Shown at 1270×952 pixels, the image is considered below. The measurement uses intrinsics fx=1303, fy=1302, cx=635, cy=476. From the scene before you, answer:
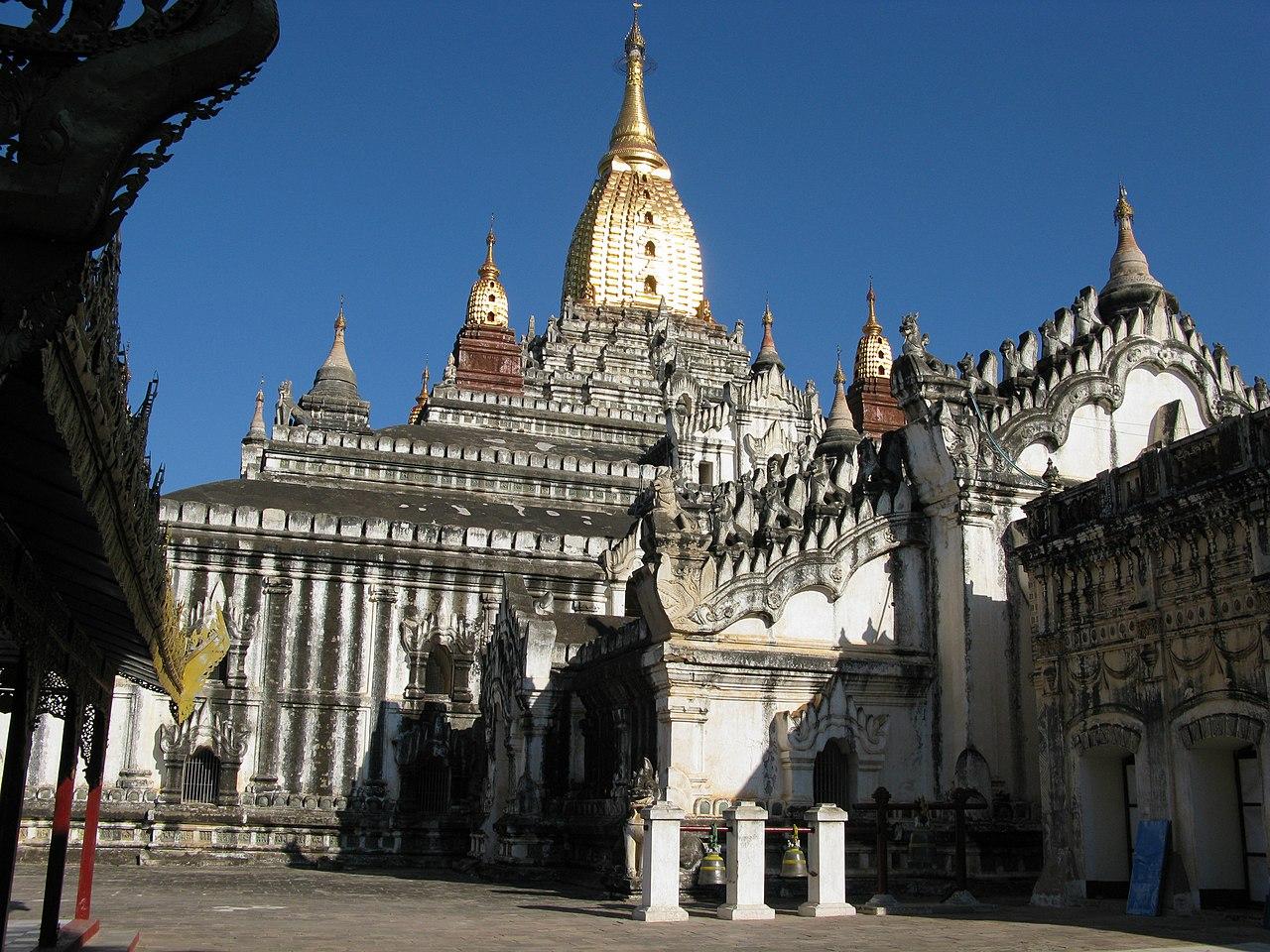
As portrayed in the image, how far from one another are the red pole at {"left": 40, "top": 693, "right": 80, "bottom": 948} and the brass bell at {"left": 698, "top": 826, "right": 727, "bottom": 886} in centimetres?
960

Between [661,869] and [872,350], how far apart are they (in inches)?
2897

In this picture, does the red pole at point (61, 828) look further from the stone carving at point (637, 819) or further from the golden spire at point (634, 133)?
the golden spire at point (634, 133)

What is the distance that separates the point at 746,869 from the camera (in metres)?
18.1

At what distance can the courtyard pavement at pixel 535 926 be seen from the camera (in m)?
14.5

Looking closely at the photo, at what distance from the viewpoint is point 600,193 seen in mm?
86125

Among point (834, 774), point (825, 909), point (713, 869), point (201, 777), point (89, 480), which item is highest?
point (89, 480)

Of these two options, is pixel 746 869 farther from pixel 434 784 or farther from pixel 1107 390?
pixel 434 784

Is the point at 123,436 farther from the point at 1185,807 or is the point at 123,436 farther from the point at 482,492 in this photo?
the point at 482,492

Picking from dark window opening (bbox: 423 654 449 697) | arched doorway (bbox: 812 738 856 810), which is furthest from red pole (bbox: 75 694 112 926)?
dark window opening (bbox: 423 654 449 697)

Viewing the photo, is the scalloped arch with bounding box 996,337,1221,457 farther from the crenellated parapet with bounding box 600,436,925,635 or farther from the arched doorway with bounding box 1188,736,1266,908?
the arched doorway with bounding box 1188,736,1266,908

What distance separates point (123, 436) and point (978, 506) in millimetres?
18572

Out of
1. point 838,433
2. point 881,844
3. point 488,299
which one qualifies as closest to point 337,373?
point 488,299

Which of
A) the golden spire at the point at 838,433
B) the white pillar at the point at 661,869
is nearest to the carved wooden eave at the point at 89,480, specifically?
the white pillar at the point at 661,869

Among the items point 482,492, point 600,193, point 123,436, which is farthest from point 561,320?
point 123,436
